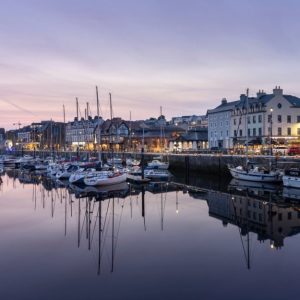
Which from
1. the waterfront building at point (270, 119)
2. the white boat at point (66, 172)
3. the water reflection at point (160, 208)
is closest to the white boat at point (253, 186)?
the water reflection at point (160, 208)

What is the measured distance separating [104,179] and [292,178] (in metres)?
20.4

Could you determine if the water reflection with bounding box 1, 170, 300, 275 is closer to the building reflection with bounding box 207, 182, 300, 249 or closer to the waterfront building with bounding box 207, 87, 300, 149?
the building reflection with bounding box 207, 182, 300, 249

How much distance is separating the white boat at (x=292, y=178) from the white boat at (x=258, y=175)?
3257 millimetres

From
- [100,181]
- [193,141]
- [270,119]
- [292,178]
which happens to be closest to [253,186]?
[292,178]

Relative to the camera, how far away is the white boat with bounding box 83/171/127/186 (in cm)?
4841

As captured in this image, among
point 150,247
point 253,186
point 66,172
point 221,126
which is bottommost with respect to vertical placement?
point 150,247

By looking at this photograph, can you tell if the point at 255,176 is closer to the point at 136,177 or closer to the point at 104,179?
the point at 136,177

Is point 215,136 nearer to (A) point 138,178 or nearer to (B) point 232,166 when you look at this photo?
(B) point 232,166

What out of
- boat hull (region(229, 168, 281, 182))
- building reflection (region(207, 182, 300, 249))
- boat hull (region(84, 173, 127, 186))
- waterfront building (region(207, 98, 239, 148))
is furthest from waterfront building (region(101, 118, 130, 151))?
building reflection (region(207, 182, 300, 249))

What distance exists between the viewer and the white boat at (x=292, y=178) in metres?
43.8

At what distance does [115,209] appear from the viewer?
33.6 m

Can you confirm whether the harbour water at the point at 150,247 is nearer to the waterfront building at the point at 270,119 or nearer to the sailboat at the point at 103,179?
the sailboat at the point at 103,179

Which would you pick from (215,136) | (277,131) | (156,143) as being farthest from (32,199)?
(156,143)

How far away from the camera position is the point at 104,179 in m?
48.7
